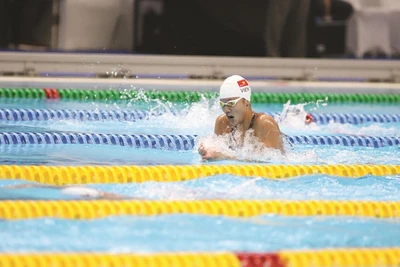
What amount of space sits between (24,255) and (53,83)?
5874 millimetres

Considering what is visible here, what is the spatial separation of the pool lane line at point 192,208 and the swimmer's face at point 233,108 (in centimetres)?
127

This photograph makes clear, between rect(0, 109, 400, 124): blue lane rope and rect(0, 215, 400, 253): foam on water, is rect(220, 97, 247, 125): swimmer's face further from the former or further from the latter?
rect(0, 109, 400, 124): blue lane rope

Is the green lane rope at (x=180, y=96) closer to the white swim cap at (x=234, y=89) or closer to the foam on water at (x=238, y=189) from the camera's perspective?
the white swim cap at (x=234, y=89)

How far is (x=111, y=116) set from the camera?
8.03m

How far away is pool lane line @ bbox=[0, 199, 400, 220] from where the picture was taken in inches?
177

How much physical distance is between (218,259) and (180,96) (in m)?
5.49

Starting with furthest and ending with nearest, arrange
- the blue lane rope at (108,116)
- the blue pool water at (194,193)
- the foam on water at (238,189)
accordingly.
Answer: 1. the blue lane rope at (108,116)
2. the foam on water at (238,189)
3. the blue pool water at (194,193)

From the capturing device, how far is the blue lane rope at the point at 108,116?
776 cm

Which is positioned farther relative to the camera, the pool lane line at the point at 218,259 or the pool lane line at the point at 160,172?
the pool lane line at the point at 160,172

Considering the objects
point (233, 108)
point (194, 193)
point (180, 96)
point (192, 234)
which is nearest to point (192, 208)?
point (192, 234)

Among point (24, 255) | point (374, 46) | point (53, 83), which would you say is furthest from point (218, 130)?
point (374, 46)

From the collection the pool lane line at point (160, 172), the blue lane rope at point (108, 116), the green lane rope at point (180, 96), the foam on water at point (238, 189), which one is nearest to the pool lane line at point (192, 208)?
the foam on water at point (238, 189)

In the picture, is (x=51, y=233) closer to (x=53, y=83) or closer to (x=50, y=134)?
(x=50, y=134)

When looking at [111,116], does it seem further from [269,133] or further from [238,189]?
[238,189]
